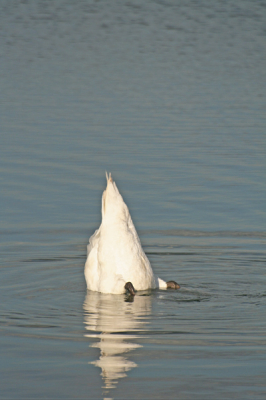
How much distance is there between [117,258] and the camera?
10.9 m

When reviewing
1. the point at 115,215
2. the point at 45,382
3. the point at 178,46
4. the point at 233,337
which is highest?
the point at 178,46

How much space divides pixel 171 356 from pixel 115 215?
322 centimetres

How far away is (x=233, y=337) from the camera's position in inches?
345

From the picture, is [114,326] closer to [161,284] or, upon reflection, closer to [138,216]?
[161,284]

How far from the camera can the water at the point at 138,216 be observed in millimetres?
7898

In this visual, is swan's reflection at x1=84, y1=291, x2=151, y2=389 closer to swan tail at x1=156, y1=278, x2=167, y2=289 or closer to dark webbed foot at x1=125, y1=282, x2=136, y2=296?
dark webbed foot at x1=125, y1=282, x2=136, y2=296

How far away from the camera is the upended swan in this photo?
35.7 feet

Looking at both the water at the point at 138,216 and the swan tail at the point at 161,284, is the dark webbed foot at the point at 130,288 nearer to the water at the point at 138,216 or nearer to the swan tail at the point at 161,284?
the water at the point at 138,216

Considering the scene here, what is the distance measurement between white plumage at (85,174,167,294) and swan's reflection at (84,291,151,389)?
0.19m

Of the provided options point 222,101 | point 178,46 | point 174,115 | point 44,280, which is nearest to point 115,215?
point 44,280

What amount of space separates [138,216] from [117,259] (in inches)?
137

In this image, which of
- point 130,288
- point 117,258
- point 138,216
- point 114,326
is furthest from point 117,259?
point 138,216

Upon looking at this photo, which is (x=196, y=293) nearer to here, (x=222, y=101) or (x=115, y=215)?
(x=115, y=215)

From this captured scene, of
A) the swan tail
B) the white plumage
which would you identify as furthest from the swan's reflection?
the swan tail
